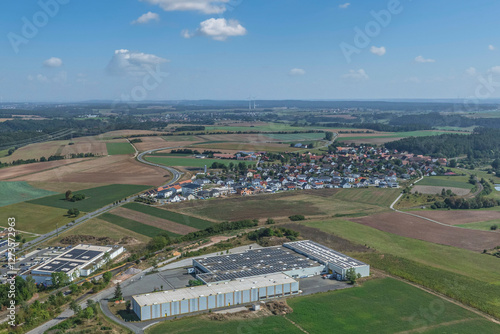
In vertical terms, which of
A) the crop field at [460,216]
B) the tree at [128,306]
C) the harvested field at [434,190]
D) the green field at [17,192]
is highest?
the green field at [17,192]

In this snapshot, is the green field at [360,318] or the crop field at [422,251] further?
the crop field at [422,251]

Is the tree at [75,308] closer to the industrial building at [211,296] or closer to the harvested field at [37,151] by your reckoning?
the industrial building at [211,296]

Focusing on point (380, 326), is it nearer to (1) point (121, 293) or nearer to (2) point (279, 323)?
(2) point (279, 323)

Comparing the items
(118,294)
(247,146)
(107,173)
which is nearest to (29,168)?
(107,173)

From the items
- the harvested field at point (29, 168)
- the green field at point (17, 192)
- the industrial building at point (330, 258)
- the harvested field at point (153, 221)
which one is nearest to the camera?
the industrial building at point (330, 258)

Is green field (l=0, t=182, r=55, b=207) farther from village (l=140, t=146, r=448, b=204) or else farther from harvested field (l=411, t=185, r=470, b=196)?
harvested field (l=411, t=185, r=470, b=196)

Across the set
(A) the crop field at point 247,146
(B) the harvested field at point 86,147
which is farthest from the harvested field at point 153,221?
(A) the crop field at point 247,146

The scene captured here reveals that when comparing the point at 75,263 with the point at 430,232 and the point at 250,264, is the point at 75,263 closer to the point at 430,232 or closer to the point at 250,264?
the point at 250,264
